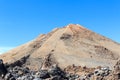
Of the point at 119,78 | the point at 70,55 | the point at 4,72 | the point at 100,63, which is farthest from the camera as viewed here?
the point at 70,55

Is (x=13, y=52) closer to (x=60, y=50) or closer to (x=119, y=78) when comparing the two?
(x=60, y=50)

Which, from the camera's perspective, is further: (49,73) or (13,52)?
(13,52)

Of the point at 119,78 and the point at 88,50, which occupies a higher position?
the point at 88,50

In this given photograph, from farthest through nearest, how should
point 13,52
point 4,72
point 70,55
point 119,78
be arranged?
1. point 13,52
2. point 70,55
3. point 4,72
4. point 119,78

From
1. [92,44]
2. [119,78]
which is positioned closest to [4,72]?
[119,78]

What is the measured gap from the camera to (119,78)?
46.8 meters

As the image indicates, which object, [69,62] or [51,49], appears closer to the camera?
[69,62]

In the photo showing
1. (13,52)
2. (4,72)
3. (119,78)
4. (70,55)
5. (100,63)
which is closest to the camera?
(119,78)

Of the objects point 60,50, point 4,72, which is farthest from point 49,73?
point 60,50

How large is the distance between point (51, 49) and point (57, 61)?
17471 millimetres

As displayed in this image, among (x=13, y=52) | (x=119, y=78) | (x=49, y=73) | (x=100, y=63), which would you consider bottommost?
(x=119, y=78)

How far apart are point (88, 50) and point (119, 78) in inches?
5686

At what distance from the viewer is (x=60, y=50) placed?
18825cm

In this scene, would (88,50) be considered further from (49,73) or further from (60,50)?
(49,73)
